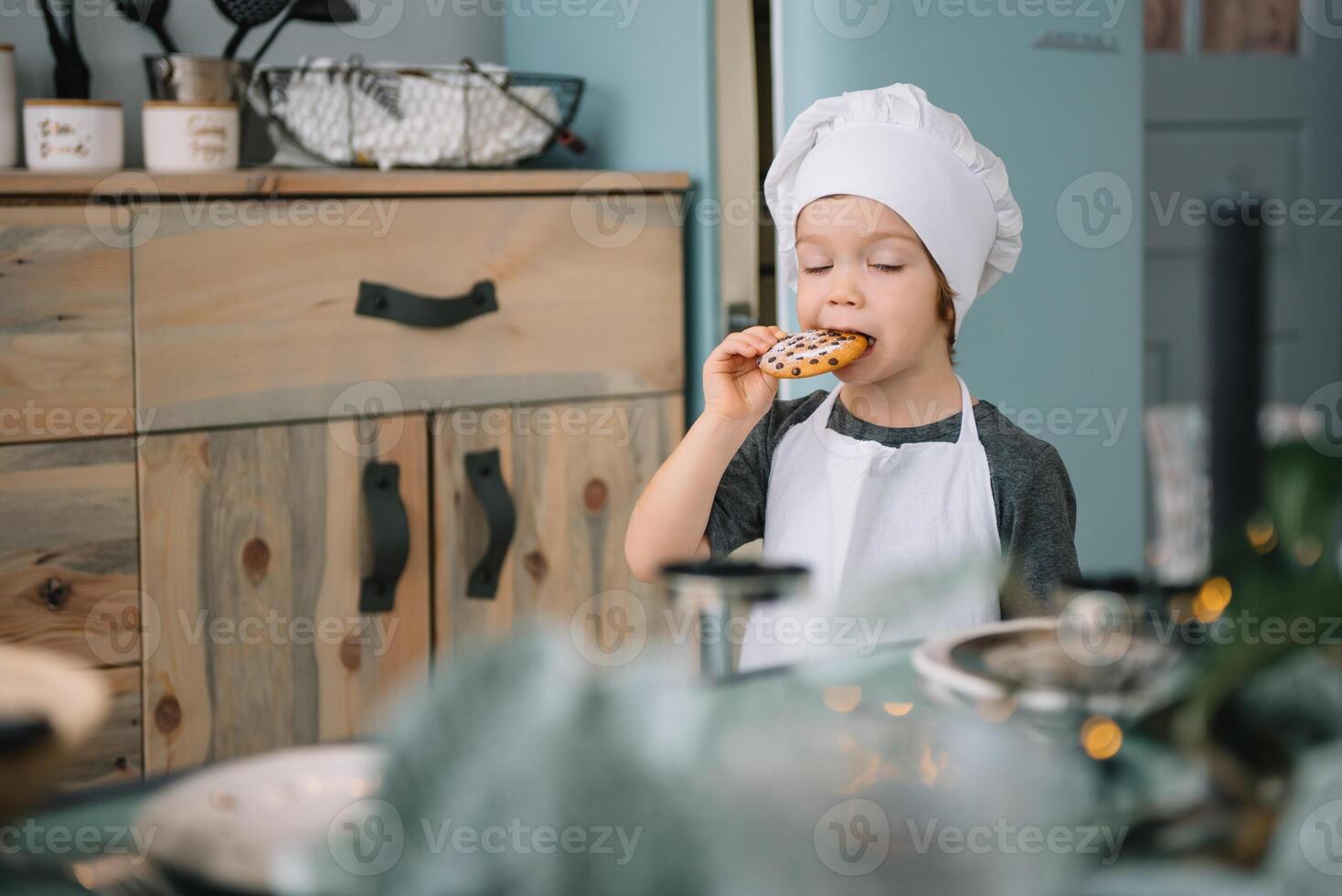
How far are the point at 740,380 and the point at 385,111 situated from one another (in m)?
0.74

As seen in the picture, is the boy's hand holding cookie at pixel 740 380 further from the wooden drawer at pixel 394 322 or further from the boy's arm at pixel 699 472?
the wooden drawer at pixel 394 322

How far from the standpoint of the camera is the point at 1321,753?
0.43 meters

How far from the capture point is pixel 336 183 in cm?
158

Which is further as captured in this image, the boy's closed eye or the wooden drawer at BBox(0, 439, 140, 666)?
the wooden drawer at BBox(0, 439, 140, 666)

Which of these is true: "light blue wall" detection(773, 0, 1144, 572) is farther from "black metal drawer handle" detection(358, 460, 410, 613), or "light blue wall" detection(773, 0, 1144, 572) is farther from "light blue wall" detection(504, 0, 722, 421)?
"black metal drawer handle" detection(358, 460, 410, 613)

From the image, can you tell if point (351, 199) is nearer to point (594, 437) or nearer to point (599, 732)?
point (594, 437)

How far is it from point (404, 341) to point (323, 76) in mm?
378

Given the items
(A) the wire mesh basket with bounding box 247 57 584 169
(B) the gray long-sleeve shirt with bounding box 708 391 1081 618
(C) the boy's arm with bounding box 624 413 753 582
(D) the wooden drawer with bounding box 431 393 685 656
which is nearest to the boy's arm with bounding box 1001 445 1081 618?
(B) the gray long-sleeve shirt with bounding box 708 391 1081 618

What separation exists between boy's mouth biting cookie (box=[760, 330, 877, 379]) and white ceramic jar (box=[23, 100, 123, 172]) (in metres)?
0.88

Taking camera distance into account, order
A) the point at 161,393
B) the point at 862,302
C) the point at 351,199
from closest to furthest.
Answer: the point at 862,302, the point at 161,393, the point at 351,199

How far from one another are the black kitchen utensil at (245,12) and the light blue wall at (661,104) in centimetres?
46

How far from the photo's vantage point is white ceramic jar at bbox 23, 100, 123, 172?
155 centimetres

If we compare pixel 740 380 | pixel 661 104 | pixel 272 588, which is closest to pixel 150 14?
pixel 661 104

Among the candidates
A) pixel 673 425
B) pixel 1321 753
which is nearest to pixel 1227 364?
pixel 1321 753
